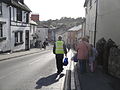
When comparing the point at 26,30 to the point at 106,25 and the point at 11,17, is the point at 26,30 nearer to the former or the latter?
the point at 11,17

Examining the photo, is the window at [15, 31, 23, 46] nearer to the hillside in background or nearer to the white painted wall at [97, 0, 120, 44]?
the white painted wall at [97, 0, 120, 44]

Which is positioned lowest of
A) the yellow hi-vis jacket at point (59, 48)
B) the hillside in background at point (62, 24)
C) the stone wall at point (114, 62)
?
the stone wall at point (114, 62)

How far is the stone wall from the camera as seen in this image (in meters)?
6.62

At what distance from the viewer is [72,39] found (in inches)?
2601

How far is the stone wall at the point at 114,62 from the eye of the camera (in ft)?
21.7

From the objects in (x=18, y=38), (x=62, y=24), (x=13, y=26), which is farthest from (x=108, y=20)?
(x=62, y=24)

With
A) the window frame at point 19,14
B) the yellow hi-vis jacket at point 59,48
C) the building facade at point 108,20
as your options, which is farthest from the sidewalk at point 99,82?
the window frame at point 19,14

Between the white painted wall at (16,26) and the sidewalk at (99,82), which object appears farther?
the white painted wall at (16,26)

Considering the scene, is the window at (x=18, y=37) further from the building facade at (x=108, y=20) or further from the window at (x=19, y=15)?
the building facade at (x=108, y=20)

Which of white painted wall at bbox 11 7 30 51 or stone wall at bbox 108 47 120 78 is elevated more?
white painted wall at bbox 11 7 30 51

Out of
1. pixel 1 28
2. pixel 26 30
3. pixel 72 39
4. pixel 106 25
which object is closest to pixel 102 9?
pixel 106 25

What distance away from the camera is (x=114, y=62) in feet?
22.3

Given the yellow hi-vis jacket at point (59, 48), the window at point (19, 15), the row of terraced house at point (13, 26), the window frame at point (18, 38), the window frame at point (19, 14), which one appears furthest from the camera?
the window at point (19, 15)

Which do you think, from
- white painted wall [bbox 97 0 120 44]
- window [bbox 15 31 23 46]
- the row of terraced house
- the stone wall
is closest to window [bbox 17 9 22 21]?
the row of terraced house
